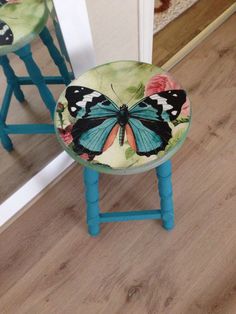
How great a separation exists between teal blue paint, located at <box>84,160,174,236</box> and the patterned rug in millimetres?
828

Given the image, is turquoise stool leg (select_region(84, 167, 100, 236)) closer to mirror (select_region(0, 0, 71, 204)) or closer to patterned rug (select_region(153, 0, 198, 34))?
mirror (select_region(0, 0, 71, 204))

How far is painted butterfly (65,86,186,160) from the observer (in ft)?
2.12

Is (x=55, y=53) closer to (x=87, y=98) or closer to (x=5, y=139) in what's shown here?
(x=87, y=98)

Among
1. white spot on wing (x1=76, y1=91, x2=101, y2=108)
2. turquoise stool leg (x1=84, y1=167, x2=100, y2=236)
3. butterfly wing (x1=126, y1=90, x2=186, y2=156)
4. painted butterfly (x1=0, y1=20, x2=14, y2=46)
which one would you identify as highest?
painted butterfly (x1=0, y1=20, x2=14, y2=46)

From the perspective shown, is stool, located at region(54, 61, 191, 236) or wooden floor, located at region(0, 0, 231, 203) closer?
stool, located at region(54, 61, 191, 236)

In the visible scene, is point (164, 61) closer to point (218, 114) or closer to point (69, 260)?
point (218, 114)

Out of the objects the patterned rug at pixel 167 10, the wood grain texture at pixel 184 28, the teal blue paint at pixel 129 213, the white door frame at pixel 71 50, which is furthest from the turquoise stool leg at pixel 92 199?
the patterned rug at pixel 167 10

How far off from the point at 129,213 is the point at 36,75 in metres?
0.44

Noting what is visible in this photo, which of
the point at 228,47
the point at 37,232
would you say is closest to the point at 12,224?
the point at 37,232

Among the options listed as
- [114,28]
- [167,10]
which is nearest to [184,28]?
[167,10]

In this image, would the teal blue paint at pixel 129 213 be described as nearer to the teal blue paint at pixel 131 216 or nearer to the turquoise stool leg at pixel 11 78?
the teal blue paint at pixel 131 216

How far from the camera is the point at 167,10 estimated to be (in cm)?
145

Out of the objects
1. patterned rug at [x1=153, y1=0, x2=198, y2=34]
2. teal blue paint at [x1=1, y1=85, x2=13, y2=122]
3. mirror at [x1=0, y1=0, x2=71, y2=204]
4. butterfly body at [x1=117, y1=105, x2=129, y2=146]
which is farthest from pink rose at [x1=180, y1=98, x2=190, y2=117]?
patterned rug at [x1=153, y1=0, x2=198, y2=34]

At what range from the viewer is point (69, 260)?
0.95 meters
